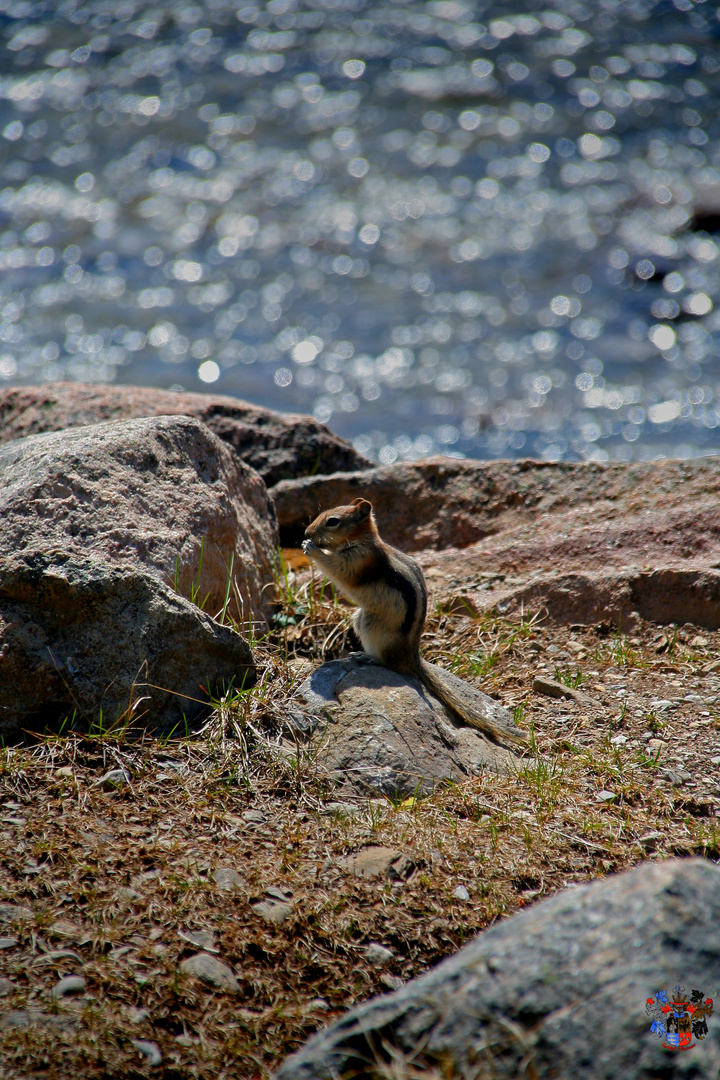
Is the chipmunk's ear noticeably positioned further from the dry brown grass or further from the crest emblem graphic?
the crest emblem graphic

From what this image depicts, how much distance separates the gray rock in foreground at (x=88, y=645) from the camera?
12.3 feet

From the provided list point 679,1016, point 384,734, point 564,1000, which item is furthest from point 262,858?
point 679,1016

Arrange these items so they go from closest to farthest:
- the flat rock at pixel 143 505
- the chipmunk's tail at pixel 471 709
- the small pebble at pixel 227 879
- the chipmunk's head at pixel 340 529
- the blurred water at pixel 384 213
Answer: the small pebble at pixel 227 879 < the flat rock at pixel 143 505 < the chipmunk's tail at pixel 471 709 < the chipmunk's head at pixel 340 529 < the blurred water at pixel 384 213

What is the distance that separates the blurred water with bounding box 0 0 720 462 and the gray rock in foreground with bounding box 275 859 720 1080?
27.8 ft

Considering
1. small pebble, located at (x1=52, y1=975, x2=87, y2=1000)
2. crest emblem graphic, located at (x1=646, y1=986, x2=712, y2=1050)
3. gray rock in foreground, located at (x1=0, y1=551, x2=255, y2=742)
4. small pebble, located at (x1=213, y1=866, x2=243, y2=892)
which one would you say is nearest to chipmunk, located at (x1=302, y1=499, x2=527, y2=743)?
gray rock in foreground, located at (x1=0, y1=551, x2=255, y2=742)

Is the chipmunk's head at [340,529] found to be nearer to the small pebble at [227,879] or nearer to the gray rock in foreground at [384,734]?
the gray rock in foreground at [384,734]

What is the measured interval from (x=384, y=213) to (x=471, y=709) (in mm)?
10802

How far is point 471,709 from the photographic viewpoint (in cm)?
443

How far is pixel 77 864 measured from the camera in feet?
10.4

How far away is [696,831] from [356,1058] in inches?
79.1

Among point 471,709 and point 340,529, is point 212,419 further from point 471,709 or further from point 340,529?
point 471,709

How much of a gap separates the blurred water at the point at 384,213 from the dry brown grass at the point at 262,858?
21.7 feet

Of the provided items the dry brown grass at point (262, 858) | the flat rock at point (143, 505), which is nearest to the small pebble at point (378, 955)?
the dry brown grass at point (262, 858)

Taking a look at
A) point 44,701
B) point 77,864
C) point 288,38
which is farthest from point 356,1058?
point 288,38
